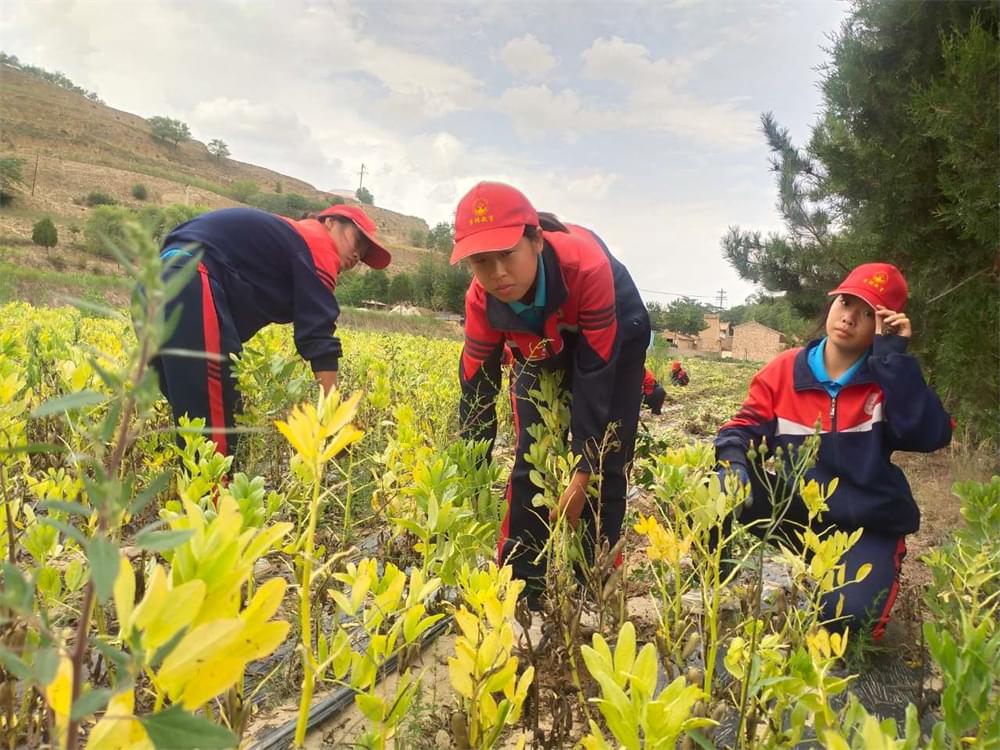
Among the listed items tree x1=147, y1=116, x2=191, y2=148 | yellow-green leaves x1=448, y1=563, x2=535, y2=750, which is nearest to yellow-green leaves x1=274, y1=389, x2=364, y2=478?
yellow-green leaves x1=448, y1=563, x2=535, y2=750

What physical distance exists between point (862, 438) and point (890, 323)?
1.53 feet

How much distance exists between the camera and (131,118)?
80.1 meters

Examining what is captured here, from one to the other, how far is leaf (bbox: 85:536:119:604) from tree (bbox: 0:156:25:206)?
46.9 meters

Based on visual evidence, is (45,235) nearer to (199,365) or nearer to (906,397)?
(199,365)

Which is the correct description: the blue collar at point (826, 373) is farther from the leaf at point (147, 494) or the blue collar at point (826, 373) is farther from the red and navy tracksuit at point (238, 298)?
the leaf at point (147, 494)

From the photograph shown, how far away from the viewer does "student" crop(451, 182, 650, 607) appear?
75.0 inches

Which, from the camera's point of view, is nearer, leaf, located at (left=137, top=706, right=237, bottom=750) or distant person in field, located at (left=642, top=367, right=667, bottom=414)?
leaf, located at (left=137, top=706, right=237, bottom=750)

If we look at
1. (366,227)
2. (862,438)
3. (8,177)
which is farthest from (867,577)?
(8,177)

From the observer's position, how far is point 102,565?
1.01 feet

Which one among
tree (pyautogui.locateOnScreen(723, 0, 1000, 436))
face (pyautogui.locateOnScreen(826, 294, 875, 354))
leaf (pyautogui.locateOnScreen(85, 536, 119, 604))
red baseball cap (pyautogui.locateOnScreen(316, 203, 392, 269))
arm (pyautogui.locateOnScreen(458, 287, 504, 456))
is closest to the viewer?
leaf (pyautogui.locateOnScreen(85, 536, 119, 604))

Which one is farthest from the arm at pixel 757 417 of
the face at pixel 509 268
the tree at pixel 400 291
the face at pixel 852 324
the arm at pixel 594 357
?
the tree at pixel 400 291

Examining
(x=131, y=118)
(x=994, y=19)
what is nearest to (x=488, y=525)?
(x=994, y=19)

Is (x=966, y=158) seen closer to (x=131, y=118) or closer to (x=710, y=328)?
(x=710, y=328)

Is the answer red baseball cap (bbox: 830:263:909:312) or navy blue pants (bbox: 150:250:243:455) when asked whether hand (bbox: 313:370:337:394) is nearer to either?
navy blue pants (bbox: 150:250:243:455)
